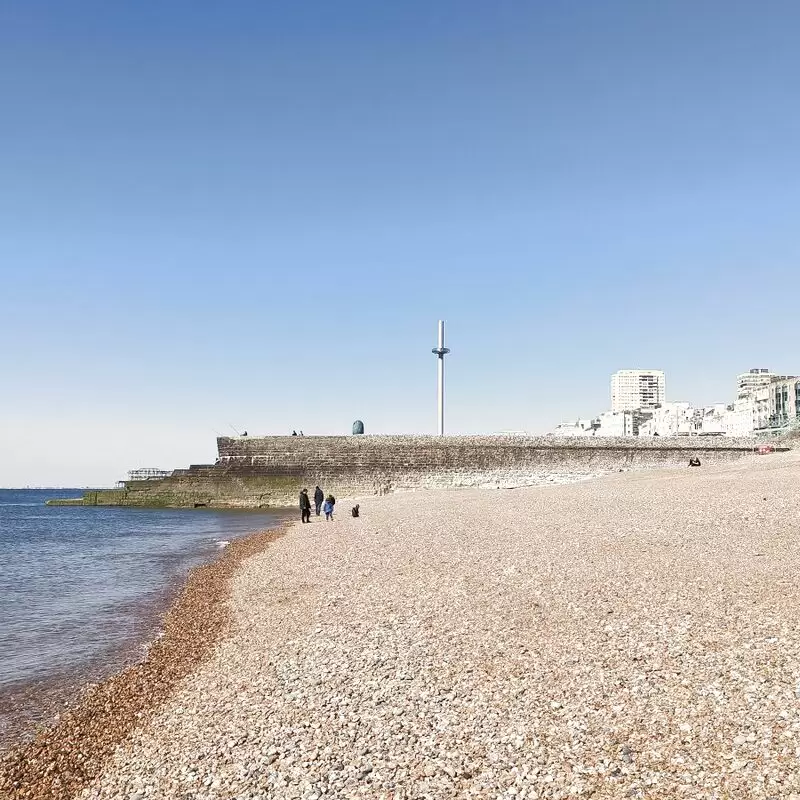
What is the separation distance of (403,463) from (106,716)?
5833 centimetres

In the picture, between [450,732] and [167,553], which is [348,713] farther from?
[167,553]

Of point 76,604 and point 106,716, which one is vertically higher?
point 106,716

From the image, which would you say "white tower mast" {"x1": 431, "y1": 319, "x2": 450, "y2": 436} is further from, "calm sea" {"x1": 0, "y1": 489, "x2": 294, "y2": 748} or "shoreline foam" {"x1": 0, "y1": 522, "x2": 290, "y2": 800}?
"shoreline foam" {"x1": 0, "y1": 522, "x2": 290, "y2": 800}

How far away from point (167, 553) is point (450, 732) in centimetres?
2427

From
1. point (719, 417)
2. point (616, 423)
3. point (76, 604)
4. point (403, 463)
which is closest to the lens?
point (76, 604)

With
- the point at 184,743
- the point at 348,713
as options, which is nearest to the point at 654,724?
the point at 348,713

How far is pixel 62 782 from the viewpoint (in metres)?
7.04

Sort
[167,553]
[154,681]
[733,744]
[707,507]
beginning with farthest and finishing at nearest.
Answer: [167,553]
[707,507]
[154,681]
[733,744]

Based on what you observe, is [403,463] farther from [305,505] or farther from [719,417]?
[719,417]

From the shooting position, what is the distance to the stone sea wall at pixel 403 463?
2603 inches

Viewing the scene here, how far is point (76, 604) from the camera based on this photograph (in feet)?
57.5

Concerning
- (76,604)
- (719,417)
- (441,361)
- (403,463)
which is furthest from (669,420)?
(76,604)

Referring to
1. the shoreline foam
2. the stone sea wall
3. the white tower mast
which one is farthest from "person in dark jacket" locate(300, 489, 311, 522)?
the white tower mast

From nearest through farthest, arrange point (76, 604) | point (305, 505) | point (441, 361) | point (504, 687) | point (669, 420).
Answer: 1. point (504, 687)
2. point (76, 604)
3. point (305, 505)
4. point (441, 361)
5. point (669, 420)
